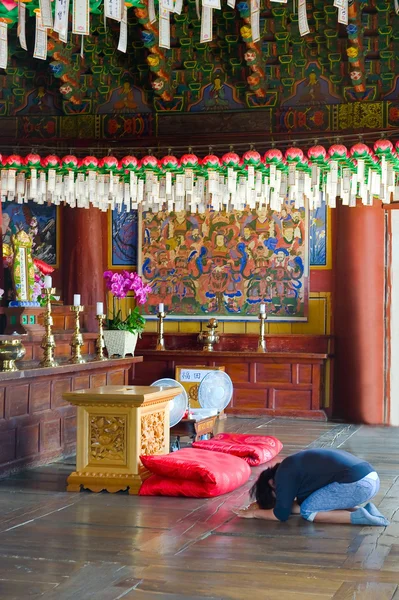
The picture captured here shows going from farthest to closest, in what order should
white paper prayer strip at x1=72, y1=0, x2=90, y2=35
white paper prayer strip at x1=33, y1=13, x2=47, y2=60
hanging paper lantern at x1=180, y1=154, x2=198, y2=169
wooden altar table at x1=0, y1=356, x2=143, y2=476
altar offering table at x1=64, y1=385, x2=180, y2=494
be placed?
hanging paper lantern at x1=180, y1=154, x2=198, y2=169 < wooden altar table at x1=0, y1=356, x2=143, y2=476 < altar offering table at x1=64, y1=385, x2=180, y2=494 < white paper prayer strip at x1=33, y1=13, x2=47, y2=60 < white paper prayer strip at x1=72, y1=0, x2=90, y2=35

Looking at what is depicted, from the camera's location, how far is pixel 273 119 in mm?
9391

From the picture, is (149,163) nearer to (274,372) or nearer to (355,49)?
(355,49)

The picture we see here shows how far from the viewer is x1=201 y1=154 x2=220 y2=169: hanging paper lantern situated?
26.0 ft

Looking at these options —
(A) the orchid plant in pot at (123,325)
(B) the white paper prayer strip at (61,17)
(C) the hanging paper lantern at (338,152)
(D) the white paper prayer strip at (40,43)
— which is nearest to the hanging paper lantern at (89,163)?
(A) the orchid plant in pot at (123,325)

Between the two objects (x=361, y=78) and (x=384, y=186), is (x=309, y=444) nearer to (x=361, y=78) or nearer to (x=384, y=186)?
(x=384, y=186)

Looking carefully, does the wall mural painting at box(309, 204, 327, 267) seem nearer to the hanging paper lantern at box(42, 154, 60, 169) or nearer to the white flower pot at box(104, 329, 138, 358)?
the white flower pot at box(104, 329, 138, 358)

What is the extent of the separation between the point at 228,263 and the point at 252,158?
2.24 m

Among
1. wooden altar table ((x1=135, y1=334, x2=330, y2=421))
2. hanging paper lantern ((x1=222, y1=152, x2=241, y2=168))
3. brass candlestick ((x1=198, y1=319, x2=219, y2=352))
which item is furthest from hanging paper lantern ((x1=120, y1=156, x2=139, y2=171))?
wooden altar table ((x1=135, y1=334, x2=330, y2=421))

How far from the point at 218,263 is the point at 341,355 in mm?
1614

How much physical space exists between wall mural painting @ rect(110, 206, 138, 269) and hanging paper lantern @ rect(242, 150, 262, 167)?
8.46ft

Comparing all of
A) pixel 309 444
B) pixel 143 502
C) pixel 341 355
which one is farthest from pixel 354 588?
pixel 341 355

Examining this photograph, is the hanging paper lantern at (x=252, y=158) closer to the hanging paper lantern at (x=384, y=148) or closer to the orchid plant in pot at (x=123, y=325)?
the hanging paper lantern at (x=384, y=148)

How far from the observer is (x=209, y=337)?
9.73m

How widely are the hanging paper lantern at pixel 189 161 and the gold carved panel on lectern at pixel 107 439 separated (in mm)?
3084
